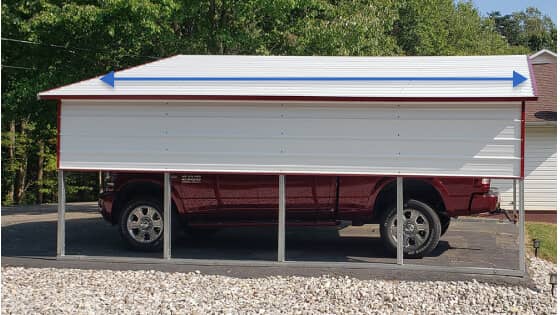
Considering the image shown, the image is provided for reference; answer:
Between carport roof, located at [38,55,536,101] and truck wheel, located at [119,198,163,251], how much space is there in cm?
180

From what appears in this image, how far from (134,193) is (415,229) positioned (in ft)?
14.5

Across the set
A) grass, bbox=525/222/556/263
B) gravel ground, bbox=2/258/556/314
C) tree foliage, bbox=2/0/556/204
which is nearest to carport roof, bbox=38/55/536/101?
gravel ground, bbox=2/258/556/314

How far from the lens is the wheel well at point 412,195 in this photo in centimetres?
1072

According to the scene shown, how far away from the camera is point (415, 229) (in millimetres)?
10578

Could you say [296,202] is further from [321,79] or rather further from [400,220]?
[321,79]

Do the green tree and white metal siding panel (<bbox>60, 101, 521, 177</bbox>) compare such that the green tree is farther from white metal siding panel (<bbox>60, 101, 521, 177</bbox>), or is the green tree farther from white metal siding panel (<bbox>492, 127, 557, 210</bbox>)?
white metal siding panel (<bbox>60, 101, 521, 177</bbox>)

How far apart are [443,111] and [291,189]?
104 inches

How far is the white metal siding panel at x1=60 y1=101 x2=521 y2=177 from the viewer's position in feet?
32.0

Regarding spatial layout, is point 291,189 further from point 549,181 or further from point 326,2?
point 549,181

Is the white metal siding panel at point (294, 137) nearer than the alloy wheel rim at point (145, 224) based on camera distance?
Yes

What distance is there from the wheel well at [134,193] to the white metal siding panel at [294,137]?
0.84 meters

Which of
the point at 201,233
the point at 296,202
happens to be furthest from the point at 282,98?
the point at 201,233

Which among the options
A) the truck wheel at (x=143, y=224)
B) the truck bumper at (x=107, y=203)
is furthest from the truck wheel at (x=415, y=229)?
the truck bumper at (x=107, y=203)

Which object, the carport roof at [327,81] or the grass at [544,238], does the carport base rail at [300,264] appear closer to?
the carport roof at [327,81]
